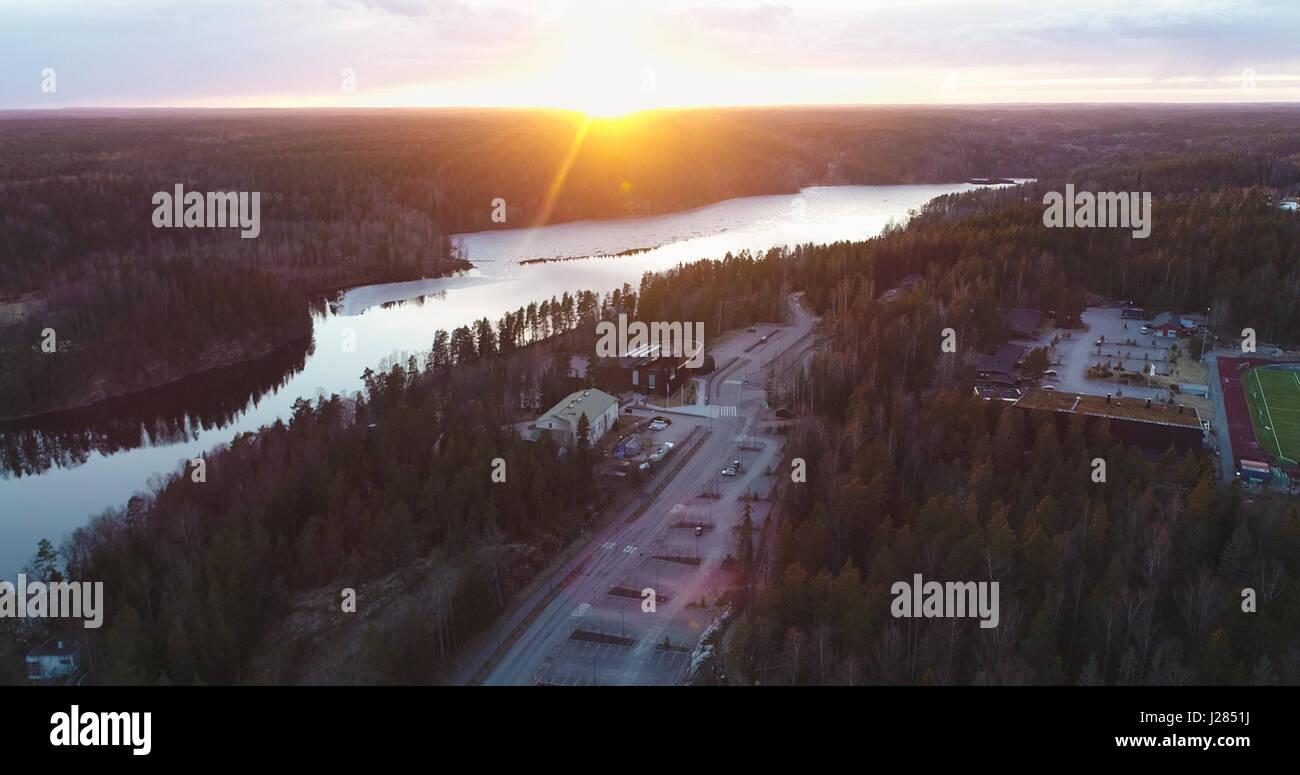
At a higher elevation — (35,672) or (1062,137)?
(1062,137)

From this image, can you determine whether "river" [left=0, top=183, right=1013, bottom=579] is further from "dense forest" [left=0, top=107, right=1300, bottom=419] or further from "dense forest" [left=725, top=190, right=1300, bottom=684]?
"dense forest" [left=725, top=190, right=1300, bottom=684]

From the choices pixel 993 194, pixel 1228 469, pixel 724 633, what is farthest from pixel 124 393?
pixel 993 194

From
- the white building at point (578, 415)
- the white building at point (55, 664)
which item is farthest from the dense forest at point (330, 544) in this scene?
the white building at point (578, 415)

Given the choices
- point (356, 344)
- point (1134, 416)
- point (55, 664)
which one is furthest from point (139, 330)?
point (1134, 416)

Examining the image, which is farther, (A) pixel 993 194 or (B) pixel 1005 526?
(A) pixel 993 194

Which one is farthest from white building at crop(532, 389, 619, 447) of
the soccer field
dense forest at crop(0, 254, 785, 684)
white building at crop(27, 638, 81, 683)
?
the soccer field

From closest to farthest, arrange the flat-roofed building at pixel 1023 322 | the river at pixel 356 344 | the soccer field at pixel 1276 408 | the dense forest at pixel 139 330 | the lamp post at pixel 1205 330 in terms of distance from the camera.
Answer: the soccer field at pixel 1276 408, the river at pixel 356 344, the lamp post at pixel 1205 330, the dense forest at pixel 139 330, the flat-roofed building at pixel 1023 322

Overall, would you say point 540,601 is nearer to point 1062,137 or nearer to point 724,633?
point 724,633

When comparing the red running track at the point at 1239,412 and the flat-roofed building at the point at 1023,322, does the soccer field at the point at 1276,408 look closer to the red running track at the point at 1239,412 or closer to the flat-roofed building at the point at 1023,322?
the red running track at the point at 1239,412
